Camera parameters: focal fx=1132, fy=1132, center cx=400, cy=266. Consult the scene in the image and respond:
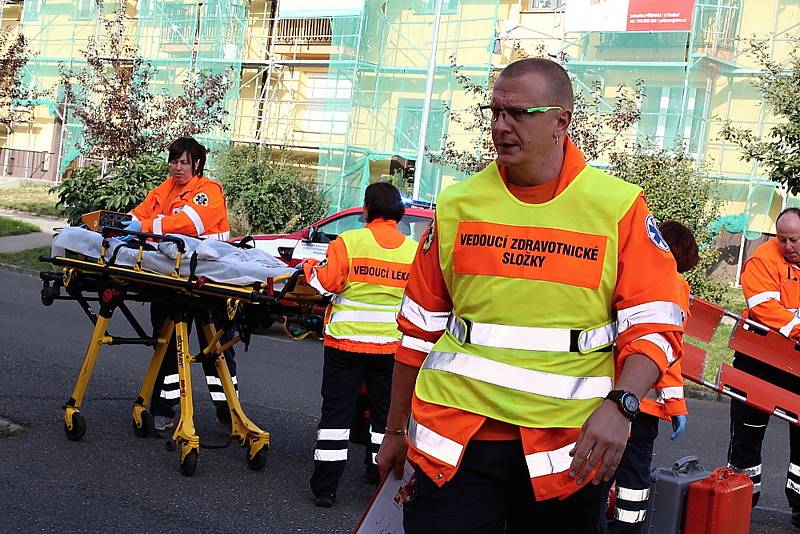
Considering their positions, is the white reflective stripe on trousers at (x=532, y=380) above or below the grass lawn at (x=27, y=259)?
above

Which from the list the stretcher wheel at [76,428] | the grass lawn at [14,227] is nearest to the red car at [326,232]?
the stretcher wheel at [76,428]

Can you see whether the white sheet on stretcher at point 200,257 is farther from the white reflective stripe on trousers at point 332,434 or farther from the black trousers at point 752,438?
the black trousers at point 752,438

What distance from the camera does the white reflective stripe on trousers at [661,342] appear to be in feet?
10.6

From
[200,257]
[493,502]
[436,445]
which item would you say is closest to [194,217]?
[200,257]

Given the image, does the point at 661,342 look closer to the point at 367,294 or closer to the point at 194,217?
the point at 367,294

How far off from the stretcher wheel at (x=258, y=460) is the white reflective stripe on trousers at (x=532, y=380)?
415 centimetres

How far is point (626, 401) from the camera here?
10.2ft

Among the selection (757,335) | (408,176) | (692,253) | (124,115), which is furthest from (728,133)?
(408,176)

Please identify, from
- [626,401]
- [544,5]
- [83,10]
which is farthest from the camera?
[83,10]

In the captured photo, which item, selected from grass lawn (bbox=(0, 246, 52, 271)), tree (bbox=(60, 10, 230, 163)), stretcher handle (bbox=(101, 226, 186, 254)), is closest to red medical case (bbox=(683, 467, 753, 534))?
stretcher handle (bbox=(101, 226, 186, 254))

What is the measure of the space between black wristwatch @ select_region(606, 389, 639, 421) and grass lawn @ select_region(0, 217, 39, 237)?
2291 centimetres

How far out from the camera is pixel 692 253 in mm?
5898

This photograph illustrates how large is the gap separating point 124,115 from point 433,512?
19.6 metres

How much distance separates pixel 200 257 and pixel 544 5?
84.0 ft
